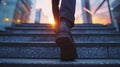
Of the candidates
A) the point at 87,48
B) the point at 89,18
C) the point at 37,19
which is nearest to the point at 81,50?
the point at 87,48

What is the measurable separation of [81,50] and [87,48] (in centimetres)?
6

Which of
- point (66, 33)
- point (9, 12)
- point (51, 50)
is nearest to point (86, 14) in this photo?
point (9, 12)

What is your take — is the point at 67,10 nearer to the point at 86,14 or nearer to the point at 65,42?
the point at 65,42

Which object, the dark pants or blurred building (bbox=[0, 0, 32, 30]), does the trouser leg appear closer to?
the dark pants

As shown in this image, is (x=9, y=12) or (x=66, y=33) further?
(x=9, y=12)

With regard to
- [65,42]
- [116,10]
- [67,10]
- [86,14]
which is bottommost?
[65,42]

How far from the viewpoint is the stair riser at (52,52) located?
1.58 m

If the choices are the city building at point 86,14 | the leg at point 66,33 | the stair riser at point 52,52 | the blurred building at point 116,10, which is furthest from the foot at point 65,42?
the city building at point 86,14

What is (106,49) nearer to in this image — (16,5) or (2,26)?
(2,26)

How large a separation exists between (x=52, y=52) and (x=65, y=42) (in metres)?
0.46

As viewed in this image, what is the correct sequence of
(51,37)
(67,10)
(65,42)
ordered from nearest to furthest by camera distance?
(65,42)
(67,10)
(51,37)

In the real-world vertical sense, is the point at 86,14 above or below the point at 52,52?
above

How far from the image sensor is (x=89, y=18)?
6.89m

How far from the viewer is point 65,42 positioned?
1.17 m
